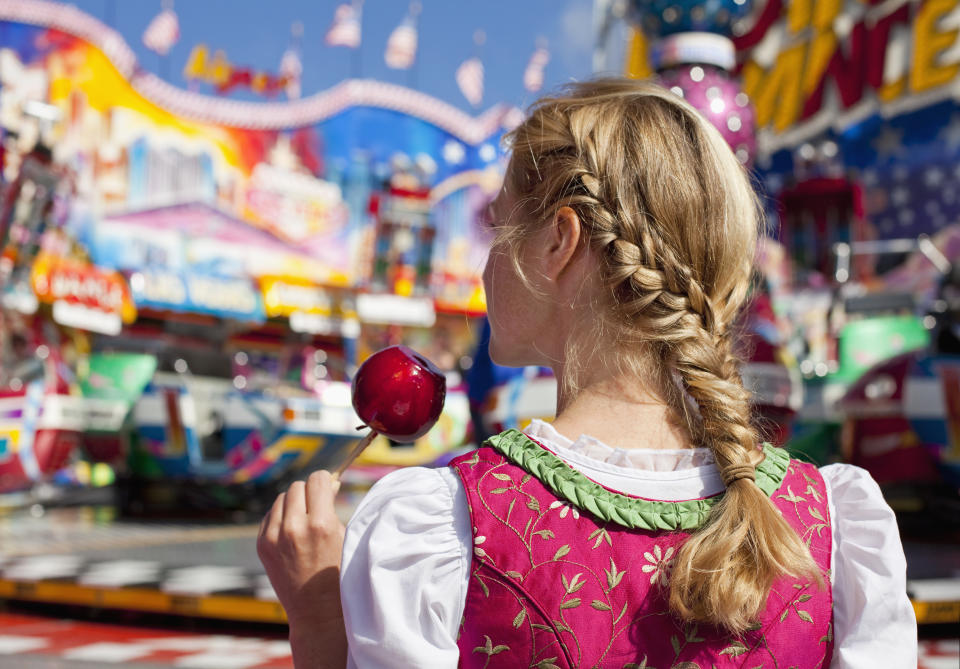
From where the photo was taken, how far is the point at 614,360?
84cm

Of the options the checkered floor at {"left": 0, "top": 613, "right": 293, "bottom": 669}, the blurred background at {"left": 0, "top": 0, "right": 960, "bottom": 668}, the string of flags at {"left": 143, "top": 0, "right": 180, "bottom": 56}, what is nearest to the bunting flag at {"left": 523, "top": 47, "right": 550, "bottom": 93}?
the blurred background at {"left": 0, "top": 0, "right": 960, "bottom": 668}

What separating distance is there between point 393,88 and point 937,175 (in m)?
9.58

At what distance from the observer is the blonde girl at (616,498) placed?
737 millimetres

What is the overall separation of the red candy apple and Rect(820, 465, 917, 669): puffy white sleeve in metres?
0.43

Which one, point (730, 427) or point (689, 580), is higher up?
point (730, 427)

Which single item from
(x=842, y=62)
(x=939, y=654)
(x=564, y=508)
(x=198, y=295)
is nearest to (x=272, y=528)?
(x=564, y=508)

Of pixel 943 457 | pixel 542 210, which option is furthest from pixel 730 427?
pixel 943 457

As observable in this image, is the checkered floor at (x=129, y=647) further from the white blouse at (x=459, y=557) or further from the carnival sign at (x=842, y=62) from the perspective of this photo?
the carnival sign at (x=842, y=62)

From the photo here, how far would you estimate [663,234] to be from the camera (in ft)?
2.67

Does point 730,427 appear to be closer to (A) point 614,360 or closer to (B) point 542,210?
(A) point 614,360

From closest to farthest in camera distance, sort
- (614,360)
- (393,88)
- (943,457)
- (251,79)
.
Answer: (614,360) < (943,457) < (251,79) < (393,88)

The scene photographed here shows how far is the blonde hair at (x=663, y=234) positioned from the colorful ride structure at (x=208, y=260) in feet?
18.0

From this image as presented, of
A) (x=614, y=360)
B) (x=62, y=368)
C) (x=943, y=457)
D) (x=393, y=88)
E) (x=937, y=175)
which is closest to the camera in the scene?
(x=614, y=360)

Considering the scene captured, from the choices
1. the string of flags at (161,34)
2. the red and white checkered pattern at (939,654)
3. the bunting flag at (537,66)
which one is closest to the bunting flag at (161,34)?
the string of flags at (161,34)
